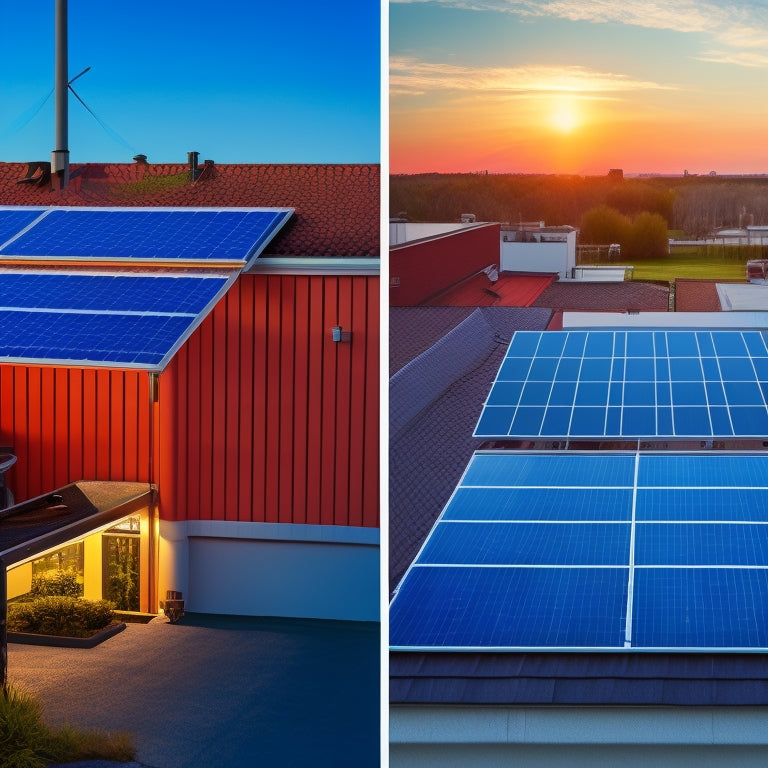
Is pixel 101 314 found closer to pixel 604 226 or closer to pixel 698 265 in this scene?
pixel 604 226

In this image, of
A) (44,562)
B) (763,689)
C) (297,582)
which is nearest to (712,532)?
(763,689)

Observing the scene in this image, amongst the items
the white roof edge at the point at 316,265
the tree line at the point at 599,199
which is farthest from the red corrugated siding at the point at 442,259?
the white roof edge at the point at 316,265

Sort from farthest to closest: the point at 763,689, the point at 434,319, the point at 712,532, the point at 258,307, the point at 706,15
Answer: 1. the point at 258,307
2. the point at 434,319
3. the point at 706,15
4. the point at 712,532
5. the point at 763,689

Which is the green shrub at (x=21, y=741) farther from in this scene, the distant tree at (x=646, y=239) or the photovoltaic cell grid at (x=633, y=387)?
the distant tree at (x=646, y=239)

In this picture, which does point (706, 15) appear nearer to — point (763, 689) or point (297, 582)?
point (763, 689)

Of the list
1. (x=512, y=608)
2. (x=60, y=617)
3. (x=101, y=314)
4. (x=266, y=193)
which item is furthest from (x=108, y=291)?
(x=512, y=608)
